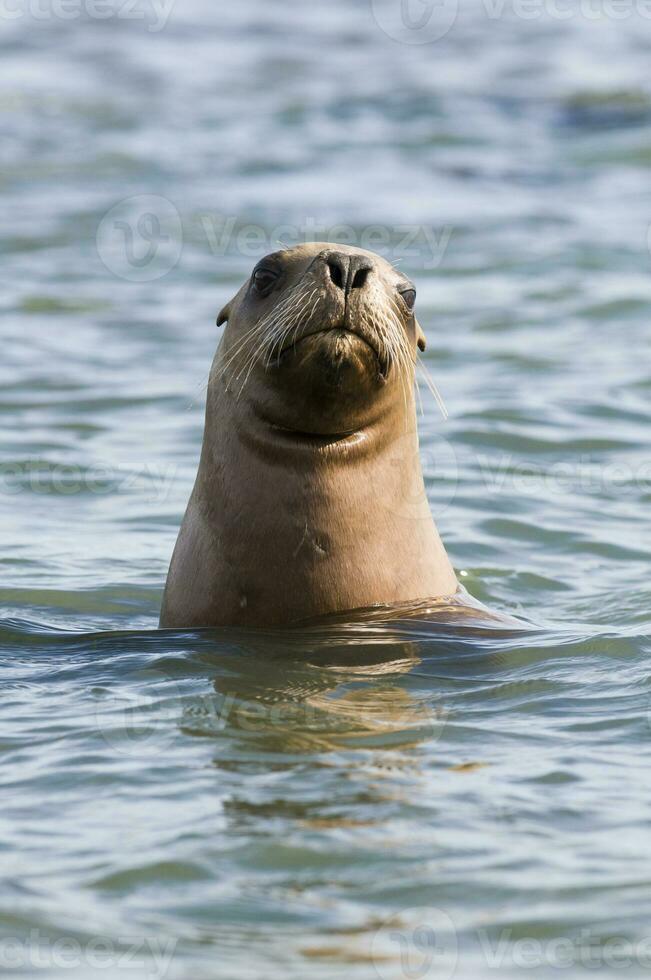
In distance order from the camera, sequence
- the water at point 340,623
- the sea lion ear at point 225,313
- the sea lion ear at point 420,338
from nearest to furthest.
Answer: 1. the water at point 340,623
2. the sea lion ear at point 420,338
3. the sea lion ear at point 225,313

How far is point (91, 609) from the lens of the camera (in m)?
7.13

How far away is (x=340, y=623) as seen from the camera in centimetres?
594

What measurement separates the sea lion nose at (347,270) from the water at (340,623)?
1.17 metres

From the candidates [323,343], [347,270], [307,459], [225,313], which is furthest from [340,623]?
[225,313]

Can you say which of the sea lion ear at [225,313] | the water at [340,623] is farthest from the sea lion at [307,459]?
the sea lion ear at [225,313]

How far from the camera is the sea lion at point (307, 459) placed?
5828 mm

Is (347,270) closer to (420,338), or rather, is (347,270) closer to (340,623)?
(420,338)

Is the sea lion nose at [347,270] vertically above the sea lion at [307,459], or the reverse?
the sea lion nose at [347,270]

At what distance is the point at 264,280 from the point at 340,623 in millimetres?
1307

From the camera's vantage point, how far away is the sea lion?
5.83 meters

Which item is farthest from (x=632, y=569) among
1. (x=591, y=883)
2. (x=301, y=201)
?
(x=301, y=201)

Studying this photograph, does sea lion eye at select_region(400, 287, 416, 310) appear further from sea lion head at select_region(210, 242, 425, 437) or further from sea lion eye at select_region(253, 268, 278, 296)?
sea lion eye at select_region(253, 268, 278, 296)

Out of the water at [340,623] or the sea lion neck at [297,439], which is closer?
the water at [340,623]

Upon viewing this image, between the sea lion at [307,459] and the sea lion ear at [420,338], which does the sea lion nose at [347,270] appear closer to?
the sea lion at [307,459]
